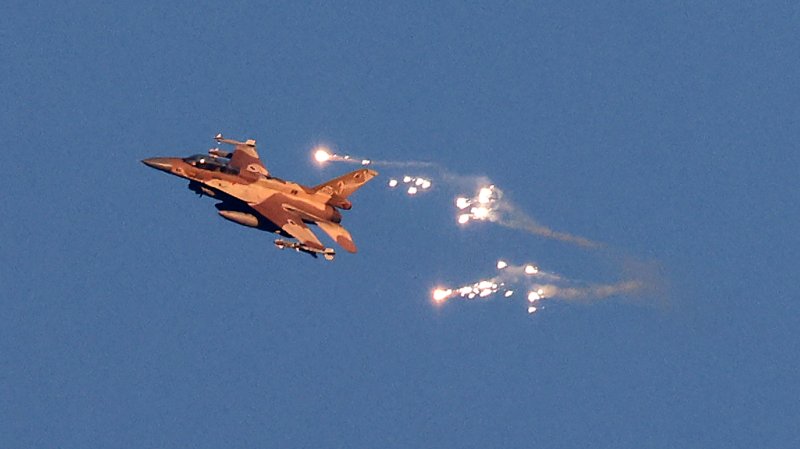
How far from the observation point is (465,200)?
169000mm

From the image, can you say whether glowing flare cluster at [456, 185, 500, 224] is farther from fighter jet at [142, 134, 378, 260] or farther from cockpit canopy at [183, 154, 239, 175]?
cockpit canopy at [183, 154, 239, 175]

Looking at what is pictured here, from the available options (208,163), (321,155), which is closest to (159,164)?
(208,163)

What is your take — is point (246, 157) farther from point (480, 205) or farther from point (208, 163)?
point (480, 205)

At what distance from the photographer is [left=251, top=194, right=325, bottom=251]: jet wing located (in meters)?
160

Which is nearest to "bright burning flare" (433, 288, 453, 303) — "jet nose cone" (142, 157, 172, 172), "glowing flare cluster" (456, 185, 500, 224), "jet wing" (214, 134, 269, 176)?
"glowing flare cluster" (456, 185, 500, 224)

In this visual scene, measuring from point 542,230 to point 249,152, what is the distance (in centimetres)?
2358

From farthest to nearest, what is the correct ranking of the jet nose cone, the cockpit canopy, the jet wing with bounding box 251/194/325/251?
1. the cockpit canopy
2. the jet wing with bounding box 251/194/325/251
3. the jet nose cone

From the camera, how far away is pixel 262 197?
16212cm

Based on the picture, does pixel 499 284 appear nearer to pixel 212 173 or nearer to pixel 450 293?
pixel 450 293

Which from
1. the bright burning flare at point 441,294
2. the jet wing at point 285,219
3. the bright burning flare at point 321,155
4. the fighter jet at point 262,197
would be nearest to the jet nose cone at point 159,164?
the fighter jet at point 262,197

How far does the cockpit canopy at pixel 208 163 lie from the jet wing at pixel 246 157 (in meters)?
1.32

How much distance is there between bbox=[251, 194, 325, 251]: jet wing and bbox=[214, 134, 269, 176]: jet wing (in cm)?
309

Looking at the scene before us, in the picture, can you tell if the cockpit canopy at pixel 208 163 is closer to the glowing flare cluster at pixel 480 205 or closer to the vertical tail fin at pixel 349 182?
the vertical tail fin at pixel 349 182

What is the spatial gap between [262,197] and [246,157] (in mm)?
5284
